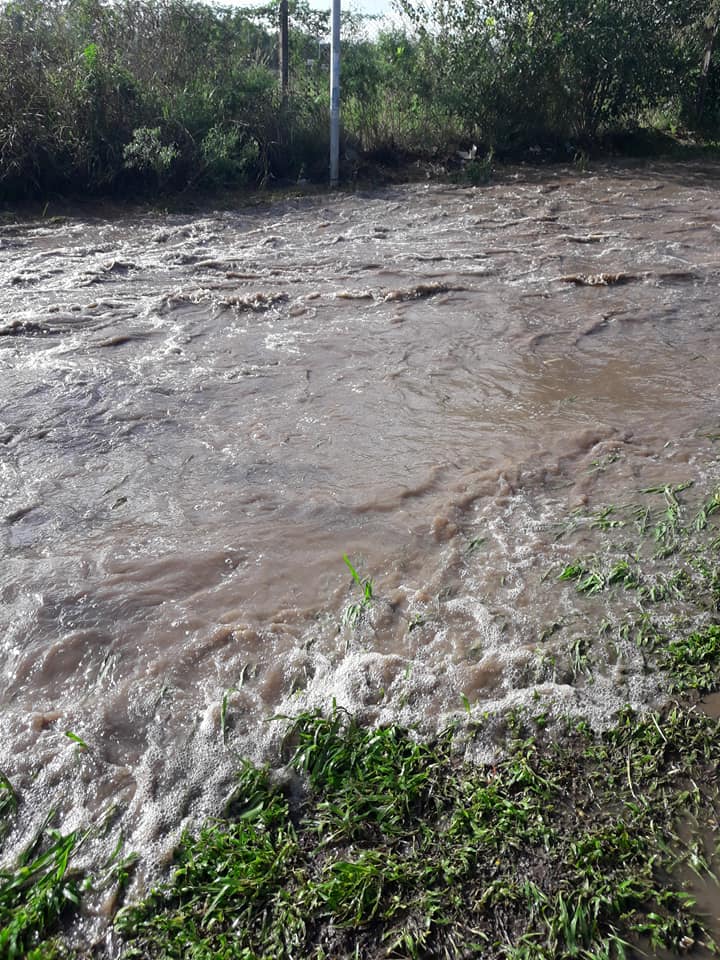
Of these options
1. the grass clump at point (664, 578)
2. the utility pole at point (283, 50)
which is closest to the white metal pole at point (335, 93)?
the utility pole at point (283, 50)

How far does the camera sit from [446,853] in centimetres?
239

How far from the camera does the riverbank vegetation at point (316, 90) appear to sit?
10.7m

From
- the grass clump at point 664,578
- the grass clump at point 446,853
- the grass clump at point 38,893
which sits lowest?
the grass clump at point 38,893

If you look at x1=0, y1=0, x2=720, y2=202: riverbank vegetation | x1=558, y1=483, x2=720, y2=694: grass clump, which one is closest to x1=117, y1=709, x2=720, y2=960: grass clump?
x1=558, y1=483, x2=720, y2=694: grass clump

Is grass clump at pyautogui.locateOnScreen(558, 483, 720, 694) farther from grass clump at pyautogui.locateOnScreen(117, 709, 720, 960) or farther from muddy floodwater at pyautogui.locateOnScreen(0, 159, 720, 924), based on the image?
grass clump at pyautogui.locateOnScreen(117, 709, 720, 960)

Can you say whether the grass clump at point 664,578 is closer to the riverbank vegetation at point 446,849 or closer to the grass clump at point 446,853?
the riverbank vegetation at point 446,849

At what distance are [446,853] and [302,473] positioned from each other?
2564 mm

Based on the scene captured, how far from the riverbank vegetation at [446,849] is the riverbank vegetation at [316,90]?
10041 millimetres

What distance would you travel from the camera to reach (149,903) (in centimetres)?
233

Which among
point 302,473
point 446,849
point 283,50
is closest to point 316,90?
point 283,50

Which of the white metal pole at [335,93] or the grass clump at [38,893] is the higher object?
the white metal pole at [335,93]

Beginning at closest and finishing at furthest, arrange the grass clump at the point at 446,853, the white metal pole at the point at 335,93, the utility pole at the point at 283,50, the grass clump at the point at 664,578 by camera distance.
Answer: the grass clump at the point at 446,853
the grass clump at the point at 664,578
the white metal pole at the point at 335,93
the utility pole at the point at 283,50

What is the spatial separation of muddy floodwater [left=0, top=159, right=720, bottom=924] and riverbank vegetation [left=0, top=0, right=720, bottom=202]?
8.74 ft

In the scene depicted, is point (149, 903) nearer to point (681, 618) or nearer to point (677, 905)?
point (677, 905)
